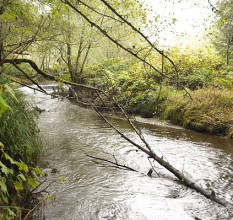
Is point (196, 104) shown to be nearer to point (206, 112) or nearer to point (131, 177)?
point (206, 112)

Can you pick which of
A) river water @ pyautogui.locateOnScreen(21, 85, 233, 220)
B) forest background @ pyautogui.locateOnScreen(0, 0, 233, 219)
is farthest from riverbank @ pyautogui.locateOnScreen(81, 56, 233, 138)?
river water @ pyautogui.locateOnScreen(21, 85, 233, 220)

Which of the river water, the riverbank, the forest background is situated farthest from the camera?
the riverbank

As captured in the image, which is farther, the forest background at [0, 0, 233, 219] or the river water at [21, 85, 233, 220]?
the river water at [21, 85, 233, 220]

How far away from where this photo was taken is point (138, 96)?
11.0 meters

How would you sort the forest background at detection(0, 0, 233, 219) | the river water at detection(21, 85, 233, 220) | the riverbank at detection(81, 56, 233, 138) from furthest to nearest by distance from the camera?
the riverbank at detection(81, 56, 233, 138) → the river water at detection(21, 85, 233, 220) → the forest background at detection(0, 0, 233, 219)

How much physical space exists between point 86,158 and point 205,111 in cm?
539

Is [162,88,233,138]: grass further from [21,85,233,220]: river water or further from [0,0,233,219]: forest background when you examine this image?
[21,85,233,220]: river water

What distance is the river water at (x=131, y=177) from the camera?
3.32 m

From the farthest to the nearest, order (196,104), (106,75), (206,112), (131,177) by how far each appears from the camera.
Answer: (106,75)
(196,104)
(206,112)
(131,177)

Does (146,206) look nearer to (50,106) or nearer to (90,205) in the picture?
(90,205)

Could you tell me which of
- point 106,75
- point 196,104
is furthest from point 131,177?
point 106,75

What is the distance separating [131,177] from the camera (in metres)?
4.53

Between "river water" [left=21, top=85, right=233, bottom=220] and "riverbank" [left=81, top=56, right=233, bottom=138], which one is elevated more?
"riverbank" [left=81, top=56, right=233, bottom=138]

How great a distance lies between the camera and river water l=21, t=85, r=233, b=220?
10.9 feet
